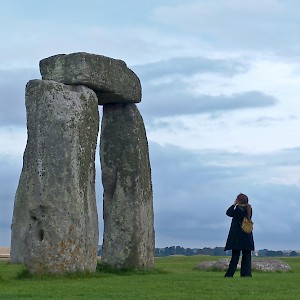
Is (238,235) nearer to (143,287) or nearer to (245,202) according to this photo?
(245,202)

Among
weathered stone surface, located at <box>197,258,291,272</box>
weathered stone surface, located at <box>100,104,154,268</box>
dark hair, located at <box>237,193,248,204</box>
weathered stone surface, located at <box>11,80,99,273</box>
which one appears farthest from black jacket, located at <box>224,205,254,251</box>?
weathered stone surface, located at <box>197,258,291,272</box>

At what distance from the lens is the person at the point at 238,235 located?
1598cm

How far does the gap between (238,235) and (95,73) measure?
4.54 m

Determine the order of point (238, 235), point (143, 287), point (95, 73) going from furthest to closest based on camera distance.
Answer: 1. point (95, 73)
2. point (238, 235)
3. point (143, 287)

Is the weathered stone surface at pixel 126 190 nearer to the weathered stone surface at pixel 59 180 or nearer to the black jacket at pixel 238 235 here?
the weathered stone surface at pixel 59 180

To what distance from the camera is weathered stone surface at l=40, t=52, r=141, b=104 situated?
53.5 feet

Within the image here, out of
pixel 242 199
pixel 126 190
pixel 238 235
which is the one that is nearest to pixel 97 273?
pixel 126 190

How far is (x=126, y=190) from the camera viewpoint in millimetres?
18094

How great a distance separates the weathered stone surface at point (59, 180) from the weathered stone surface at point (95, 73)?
1.74 ft

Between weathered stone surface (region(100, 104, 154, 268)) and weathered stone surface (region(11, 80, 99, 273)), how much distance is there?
6.57 ft

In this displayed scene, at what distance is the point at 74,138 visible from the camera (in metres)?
15.5

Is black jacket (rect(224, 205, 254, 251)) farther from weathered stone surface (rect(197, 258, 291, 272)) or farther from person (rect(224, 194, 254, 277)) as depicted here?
weathered stone surface (rect(197, 258, 291, 272))

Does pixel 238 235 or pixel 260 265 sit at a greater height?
pixel 238 235

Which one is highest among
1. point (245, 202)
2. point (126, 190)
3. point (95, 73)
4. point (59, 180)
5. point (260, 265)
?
point (95, 73)
